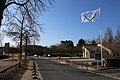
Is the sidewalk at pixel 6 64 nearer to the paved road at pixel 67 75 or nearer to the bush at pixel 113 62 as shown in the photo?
the paved road at pixel 67 75

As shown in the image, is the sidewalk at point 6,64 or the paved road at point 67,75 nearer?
the paved road at point 67,75

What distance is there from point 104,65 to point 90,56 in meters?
71.9

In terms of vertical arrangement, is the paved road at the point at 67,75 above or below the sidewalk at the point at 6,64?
below

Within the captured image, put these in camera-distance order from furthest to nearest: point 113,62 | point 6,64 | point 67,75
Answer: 1. point 6,64
2. point 113,62
3. point 67,75

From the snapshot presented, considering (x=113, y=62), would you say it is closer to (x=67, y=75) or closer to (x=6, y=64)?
(x=67, y=75)

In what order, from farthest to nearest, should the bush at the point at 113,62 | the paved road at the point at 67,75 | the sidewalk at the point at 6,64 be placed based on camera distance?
the bush at the point at 113,62, the sidewalk at the point at 6,64, the paved road at the point at 67,75

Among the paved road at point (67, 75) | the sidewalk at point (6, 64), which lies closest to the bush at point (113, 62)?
the paved road at point (67, 75)

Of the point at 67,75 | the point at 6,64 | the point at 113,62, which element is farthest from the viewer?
the point at 6,64

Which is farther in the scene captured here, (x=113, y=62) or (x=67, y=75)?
(x=113, y=62)

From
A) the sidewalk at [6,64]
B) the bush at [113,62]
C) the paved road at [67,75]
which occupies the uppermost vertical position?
the bush at [113,62]

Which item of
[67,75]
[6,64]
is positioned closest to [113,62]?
[67,75]

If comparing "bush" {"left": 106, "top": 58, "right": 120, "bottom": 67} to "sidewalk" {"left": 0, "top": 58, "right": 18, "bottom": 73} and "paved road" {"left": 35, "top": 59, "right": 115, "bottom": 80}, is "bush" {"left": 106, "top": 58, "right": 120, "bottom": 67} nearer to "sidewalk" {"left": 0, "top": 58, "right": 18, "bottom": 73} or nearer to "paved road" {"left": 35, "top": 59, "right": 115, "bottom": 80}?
"paved road" {"left": 35, "top": 59, "right": 115, "bottom": 80}

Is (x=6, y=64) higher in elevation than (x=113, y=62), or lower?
lower

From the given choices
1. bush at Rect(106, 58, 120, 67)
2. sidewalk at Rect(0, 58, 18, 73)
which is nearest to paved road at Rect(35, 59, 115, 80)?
sidewalk at Rect(0, 58, 18, 73)
